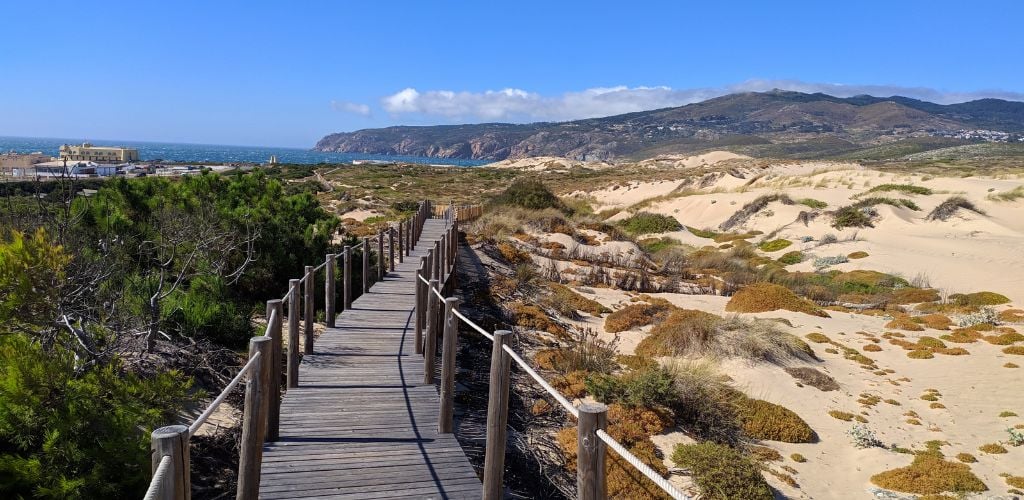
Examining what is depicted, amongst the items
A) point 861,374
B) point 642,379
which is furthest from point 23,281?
point 861,374

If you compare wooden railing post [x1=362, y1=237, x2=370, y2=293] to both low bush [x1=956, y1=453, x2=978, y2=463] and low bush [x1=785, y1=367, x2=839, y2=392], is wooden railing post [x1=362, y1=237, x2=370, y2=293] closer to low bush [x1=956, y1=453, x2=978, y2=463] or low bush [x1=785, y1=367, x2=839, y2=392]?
low bush [x1=785, y1=367, x2=839, y2=392]

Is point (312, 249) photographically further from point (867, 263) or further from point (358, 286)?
point (867, 263)

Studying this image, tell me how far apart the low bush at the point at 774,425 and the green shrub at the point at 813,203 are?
28850mm

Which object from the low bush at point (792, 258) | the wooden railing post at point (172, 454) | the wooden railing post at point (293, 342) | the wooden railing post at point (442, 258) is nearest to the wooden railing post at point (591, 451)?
the wooden railing post at point (172, 454)

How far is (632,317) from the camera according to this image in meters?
14.1

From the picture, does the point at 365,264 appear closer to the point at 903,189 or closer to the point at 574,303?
the point at 574,303

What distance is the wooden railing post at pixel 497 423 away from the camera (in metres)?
4.59

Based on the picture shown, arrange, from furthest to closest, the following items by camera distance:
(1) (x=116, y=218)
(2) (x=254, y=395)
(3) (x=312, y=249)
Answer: (3) (x=312, y=249)
(1) (x=116, y=218)
(2) (x=254, y=395)

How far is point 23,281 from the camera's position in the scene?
5.04 metres

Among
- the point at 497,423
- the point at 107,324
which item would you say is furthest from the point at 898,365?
the point at 107,324

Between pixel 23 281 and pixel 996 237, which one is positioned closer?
pixel 23 281

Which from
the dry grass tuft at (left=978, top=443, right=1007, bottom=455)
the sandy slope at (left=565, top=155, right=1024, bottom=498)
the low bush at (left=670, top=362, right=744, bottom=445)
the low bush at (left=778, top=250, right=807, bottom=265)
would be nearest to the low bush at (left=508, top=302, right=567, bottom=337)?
the sandy slope at (left=565, top=155, right=1024, bottom=498)

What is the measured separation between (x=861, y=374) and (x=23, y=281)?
12729mm

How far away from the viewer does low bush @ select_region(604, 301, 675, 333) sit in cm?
1379
